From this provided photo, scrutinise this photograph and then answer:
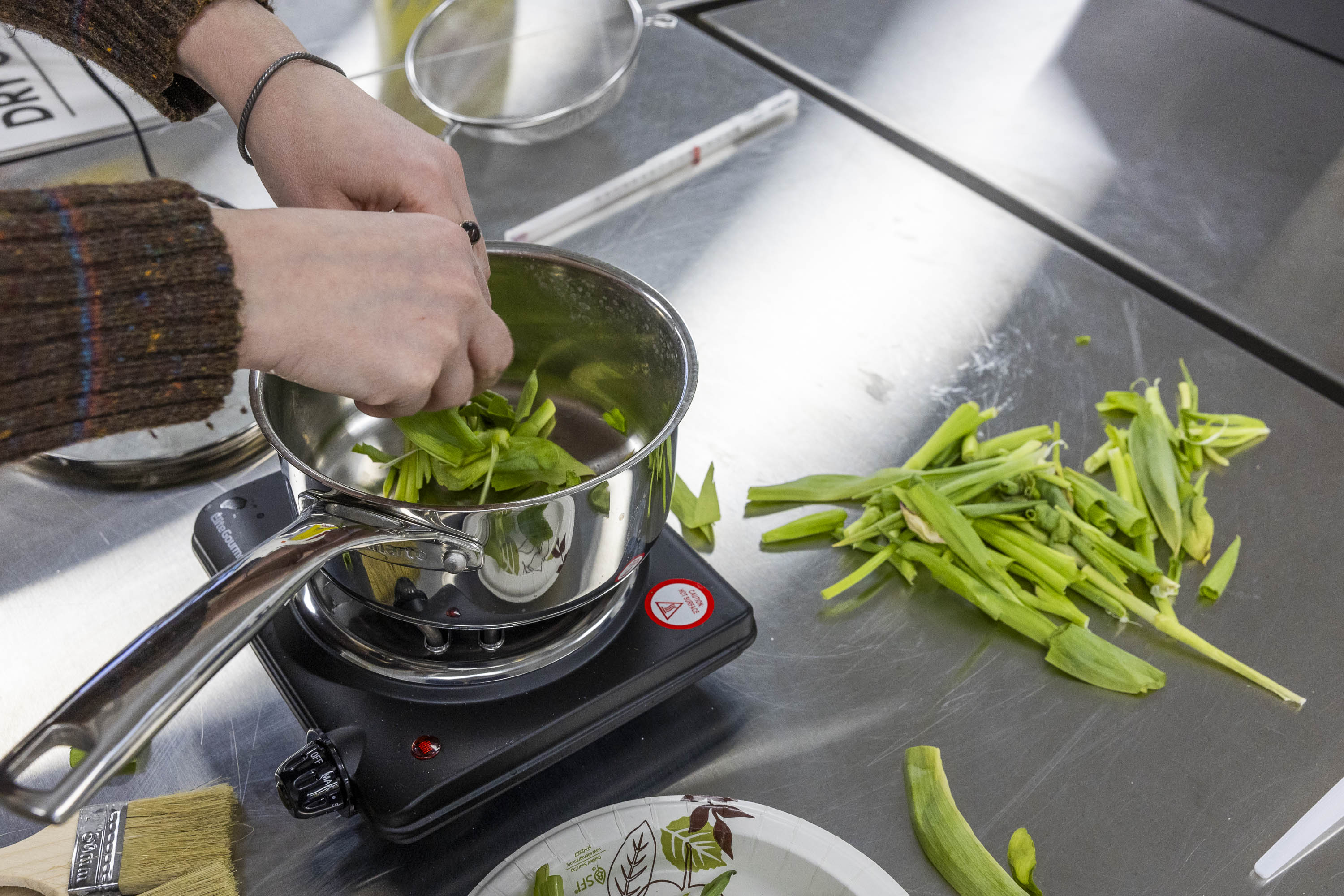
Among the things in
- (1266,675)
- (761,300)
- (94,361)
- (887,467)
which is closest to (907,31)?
(761,300)

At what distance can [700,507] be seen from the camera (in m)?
0.93

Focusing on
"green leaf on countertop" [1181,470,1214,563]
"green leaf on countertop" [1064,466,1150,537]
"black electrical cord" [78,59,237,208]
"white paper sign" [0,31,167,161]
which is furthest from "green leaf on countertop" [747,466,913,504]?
"white paper sign" [0,31,167,161]

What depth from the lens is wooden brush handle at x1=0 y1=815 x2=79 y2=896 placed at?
24.7 inches

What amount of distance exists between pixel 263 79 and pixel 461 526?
42cm

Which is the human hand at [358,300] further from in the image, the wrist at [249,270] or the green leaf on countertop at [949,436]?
the green leaf on countertop at [949,436]

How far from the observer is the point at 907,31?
1.82 m

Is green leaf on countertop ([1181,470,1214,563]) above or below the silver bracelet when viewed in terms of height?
below

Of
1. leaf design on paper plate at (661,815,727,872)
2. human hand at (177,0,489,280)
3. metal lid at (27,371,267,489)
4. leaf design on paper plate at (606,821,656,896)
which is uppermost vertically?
human hand at (177,0,489,280)

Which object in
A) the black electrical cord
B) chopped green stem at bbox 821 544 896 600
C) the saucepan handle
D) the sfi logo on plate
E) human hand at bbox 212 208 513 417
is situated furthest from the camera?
the black electrical cord

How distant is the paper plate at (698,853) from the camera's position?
67 centimetres

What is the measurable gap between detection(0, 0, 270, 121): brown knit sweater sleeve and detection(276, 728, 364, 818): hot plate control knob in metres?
0.58

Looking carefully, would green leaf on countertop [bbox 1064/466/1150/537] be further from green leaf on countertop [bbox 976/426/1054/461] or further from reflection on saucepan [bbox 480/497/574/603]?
reflection on saucepan [bbox 480/497/574/603]

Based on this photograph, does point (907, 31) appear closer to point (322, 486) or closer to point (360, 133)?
point (360, 133)

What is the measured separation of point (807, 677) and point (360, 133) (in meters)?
0.57
